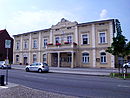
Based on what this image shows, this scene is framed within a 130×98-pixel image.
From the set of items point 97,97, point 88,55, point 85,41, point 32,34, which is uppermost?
point 32,34

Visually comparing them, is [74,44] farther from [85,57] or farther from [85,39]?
[85,57]

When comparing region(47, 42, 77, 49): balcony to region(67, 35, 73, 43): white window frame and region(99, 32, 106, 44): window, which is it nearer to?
region(67, 35, 73, 43): white window frame

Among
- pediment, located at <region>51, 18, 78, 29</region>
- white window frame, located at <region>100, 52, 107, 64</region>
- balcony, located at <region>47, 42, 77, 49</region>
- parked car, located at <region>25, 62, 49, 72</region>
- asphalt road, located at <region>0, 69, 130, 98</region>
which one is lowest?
asphalt road, located at <region>0, 69, 130, 98</region>

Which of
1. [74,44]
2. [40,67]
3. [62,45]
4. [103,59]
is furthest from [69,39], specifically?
[40,67]

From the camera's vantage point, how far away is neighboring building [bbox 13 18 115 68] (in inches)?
1235

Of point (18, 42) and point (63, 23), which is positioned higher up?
point (63, 23)

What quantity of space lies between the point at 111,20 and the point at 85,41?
720 centimetres

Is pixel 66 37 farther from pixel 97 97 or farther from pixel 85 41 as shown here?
pixel 97 97

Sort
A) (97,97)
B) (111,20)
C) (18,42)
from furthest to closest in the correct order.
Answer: (18,42) < (111,20) < (97,97)

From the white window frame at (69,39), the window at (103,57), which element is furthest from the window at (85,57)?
the white window frame at (69,39)

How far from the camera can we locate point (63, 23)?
1428 inches

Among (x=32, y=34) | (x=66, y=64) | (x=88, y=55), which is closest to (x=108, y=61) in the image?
(x=88, y=55)

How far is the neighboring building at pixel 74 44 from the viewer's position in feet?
103

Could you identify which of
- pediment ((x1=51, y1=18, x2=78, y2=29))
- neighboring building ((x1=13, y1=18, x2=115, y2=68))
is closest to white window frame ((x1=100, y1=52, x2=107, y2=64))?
neighboring building ((x1=13, y1=18, x2=115, y2=68))
